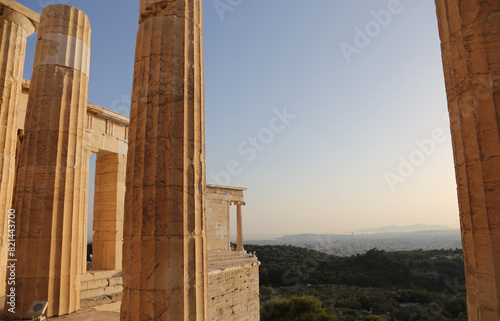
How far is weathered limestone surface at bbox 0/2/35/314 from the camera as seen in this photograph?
10195 millimetres

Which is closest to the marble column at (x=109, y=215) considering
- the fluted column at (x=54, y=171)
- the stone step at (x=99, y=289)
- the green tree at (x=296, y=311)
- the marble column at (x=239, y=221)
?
the stone step at (x=99, y=289)

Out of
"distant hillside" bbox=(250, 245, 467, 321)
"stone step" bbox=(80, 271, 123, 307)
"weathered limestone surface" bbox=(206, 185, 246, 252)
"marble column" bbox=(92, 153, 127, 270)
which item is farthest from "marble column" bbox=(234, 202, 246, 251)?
"stone step" bbox=(80, 271, 123, 307)

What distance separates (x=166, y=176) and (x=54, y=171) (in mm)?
4448

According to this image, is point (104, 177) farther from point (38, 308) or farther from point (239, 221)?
point (239, 221)

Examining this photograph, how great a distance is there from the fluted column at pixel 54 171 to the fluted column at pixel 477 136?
8.54m

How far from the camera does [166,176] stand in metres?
5.89

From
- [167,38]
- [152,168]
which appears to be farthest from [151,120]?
[167,38]

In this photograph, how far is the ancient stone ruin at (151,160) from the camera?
4.42 m

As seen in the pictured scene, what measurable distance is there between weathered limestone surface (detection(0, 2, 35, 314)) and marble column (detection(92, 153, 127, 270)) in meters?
4.25

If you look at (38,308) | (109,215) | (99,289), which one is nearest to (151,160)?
(38,308)

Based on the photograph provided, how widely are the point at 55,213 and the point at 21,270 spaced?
58.0 inches

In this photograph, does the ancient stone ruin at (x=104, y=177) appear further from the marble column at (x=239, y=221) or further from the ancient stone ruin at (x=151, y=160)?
the marble column at (x=239, y=221)

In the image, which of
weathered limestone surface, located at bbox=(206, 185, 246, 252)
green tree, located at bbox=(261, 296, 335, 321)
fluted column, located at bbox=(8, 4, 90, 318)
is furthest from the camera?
green tree, located at bbox=(261, 296, 335, 321)

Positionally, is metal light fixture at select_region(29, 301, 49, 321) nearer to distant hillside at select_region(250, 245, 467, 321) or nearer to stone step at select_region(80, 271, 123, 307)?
stone step at select_region(80, 271, 123, 307)
